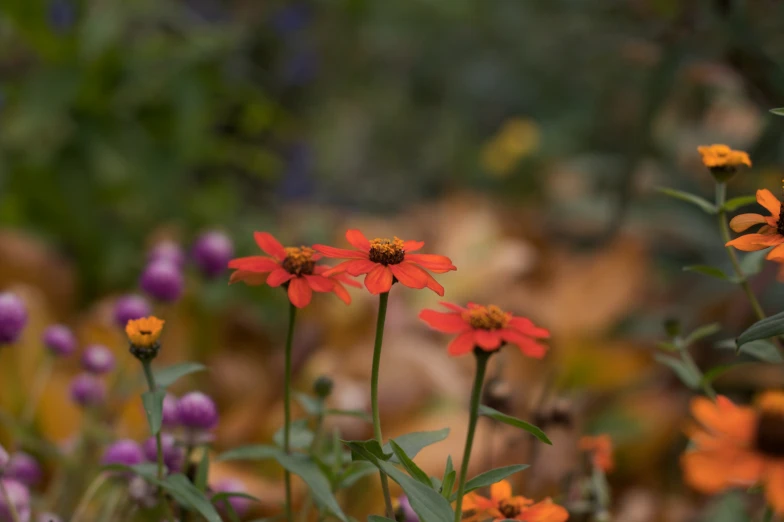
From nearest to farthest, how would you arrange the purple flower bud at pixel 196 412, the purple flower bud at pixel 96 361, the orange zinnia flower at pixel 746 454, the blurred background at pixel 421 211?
the orange zinnia flower at pixel 746 454 < the purple flower bud at pixel 196 412 < the purple flower bud at pixel 96 361 < the blurred background at pixel 421 211

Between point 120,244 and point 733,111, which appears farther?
point 733,111

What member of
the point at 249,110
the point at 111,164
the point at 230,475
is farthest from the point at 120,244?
the point at 230,475

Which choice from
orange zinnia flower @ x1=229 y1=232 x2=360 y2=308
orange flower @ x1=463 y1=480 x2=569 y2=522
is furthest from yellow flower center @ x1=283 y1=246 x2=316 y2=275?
orange flower @ x1=463 y1=480 x2=569 y2=522

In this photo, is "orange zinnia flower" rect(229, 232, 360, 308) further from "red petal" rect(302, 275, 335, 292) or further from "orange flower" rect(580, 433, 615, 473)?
"orange flower" rect(580, 433, 615, 473)

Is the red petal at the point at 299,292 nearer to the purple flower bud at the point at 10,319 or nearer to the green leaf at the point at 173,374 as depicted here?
the green leaf at the point at 173,374

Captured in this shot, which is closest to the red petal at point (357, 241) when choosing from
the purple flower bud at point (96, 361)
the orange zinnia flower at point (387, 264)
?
the orange zinnia flower at point (387, 264)

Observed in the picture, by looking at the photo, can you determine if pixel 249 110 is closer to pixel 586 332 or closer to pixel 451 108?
pixel 586 332
